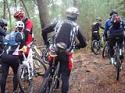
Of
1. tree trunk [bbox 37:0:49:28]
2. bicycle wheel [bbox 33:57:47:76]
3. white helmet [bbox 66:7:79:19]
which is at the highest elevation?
tree trunk [bbox 37:0:49:28]

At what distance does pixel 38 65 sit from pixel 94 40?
8.10 m

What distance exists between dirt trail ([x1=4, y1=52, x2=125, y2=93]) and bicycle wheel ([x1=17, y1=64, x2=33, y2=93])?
0.62 m

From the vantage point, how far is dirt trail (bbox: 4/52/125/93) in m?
9.49

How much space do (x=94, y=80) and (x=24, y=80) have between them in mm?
2754

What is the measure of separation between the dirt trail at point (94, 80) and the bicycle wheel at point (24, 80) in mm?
618

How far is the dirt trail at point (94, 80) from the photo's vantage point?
9492 millimetres

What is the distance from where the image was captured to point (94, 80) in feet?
34.6

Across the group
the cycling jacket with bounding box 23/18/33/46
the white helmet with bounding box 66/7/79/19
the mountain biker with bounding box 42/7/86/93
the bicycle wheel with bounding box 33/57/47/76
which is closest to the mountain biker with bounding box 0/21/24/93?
the cycling jacket with bounding box 23/18/33/46

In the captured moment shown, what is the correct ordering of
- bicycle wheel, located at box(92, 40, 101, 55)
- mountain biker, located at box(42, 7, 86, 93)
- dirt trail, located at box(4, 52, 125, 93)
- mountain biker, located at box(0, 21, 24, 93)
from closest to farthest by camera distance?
1. mountain biker, located at box(42, 7, 86, 93)
2. mountain biker, located at box(0, 21, 24, 93)
3. dirt trail, located at box(4, 52, 125, 93)
4. bicycle wheel, located at box(92, 40, 101, 55)

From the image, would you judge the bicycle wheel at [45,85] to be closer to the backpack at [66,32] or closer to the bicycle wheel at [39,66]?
the backpack at [66,32]

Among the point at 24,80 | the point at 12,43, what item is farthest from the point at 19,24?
the point at 24,80

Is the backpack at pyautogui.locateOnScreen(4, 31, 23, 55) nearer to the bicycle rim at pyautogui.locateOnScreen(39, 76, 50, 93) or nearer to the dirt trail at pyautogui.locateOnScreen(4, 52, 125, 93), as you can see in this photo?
the bicycle rim at pyautogui.locateOnScreen(39, 76, 50, 93)

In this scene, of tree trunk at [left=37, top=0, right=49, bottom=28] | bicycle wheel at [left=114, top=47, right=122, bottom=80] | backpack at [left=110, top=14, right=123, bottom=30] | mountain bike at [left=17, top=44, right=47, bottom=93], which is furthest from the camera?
tree trunk at [left=37, top=0, right=49, bottom=28]

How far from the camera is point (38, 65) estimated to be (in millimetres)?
10297
